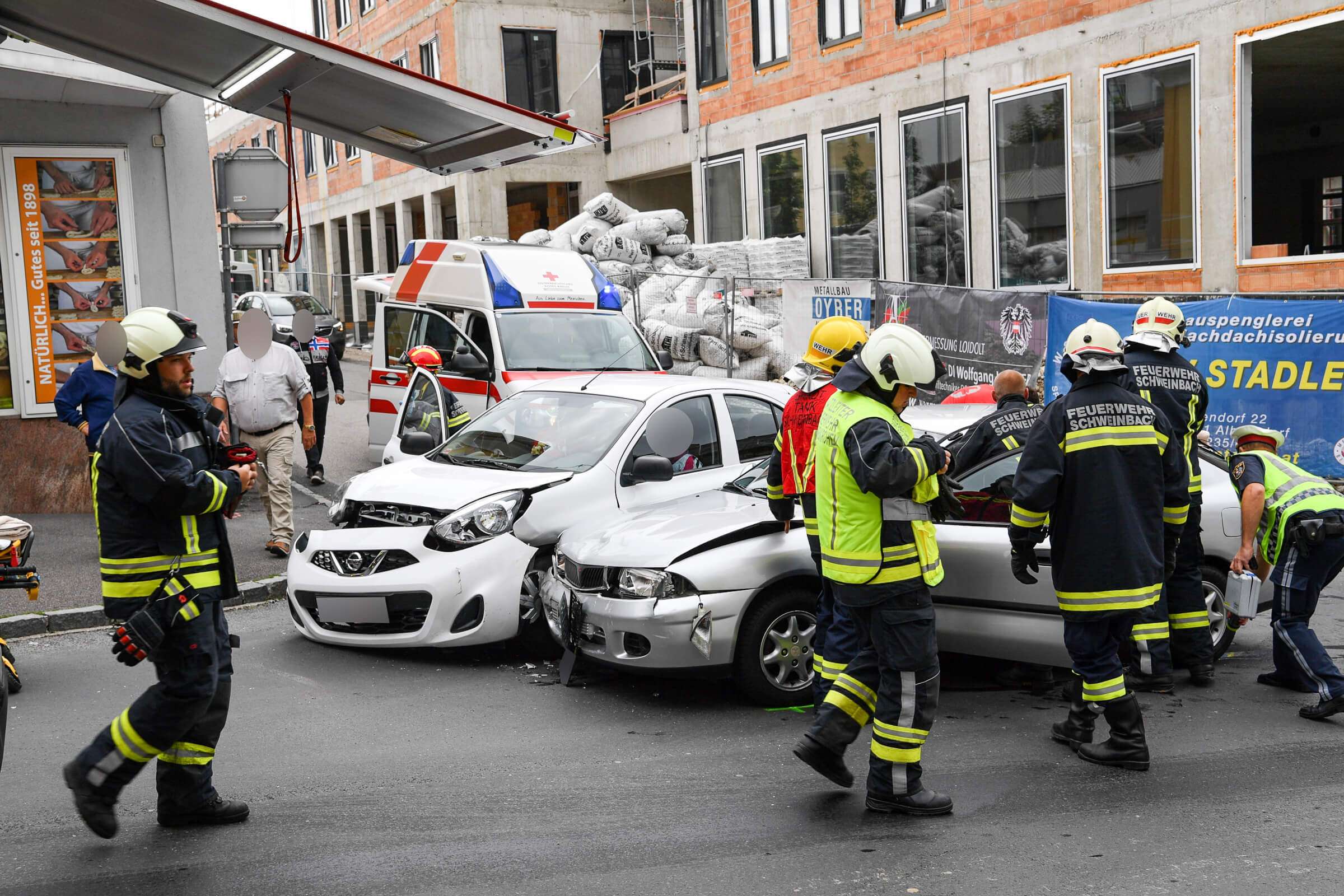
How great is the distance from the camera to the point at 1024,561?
5.48m

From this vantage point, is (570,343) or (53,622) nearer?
(53,622)

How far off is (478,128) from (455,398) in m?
2.39

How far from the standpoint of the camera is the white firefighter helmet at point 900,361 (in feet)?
15.7

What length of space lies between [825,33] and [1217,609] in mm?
16190

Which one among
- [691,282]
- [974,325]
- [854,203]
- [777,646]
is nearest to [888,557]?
[777,646]

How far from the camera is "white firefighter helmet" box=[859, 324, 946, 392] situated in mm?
4785

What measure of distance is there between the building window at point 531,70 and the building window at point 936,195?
13.7 meters

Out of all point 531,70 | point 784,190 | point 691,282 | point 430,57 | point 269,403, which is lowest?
point 269,403

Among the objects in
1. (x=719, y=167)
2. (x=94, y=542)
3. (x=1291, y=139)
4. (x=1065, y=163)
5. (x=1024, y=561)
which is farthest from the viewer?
(x=719, y=167)

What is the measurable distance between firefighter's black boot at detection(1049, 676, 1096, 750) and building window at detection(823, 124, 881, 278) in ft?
51.1

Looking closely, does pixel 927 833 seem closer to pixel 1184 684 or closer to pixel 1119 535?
pixel 1119 535

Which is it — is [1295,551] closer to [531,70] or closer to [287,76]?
[287,76]

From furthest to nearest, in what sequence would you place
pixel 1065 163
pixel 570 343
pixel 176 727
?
pixel 1065 163
pixel 570 343
pixel 176 727

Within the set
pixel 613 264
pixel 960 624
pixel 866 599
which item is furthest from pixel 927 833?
pixel 613 264
